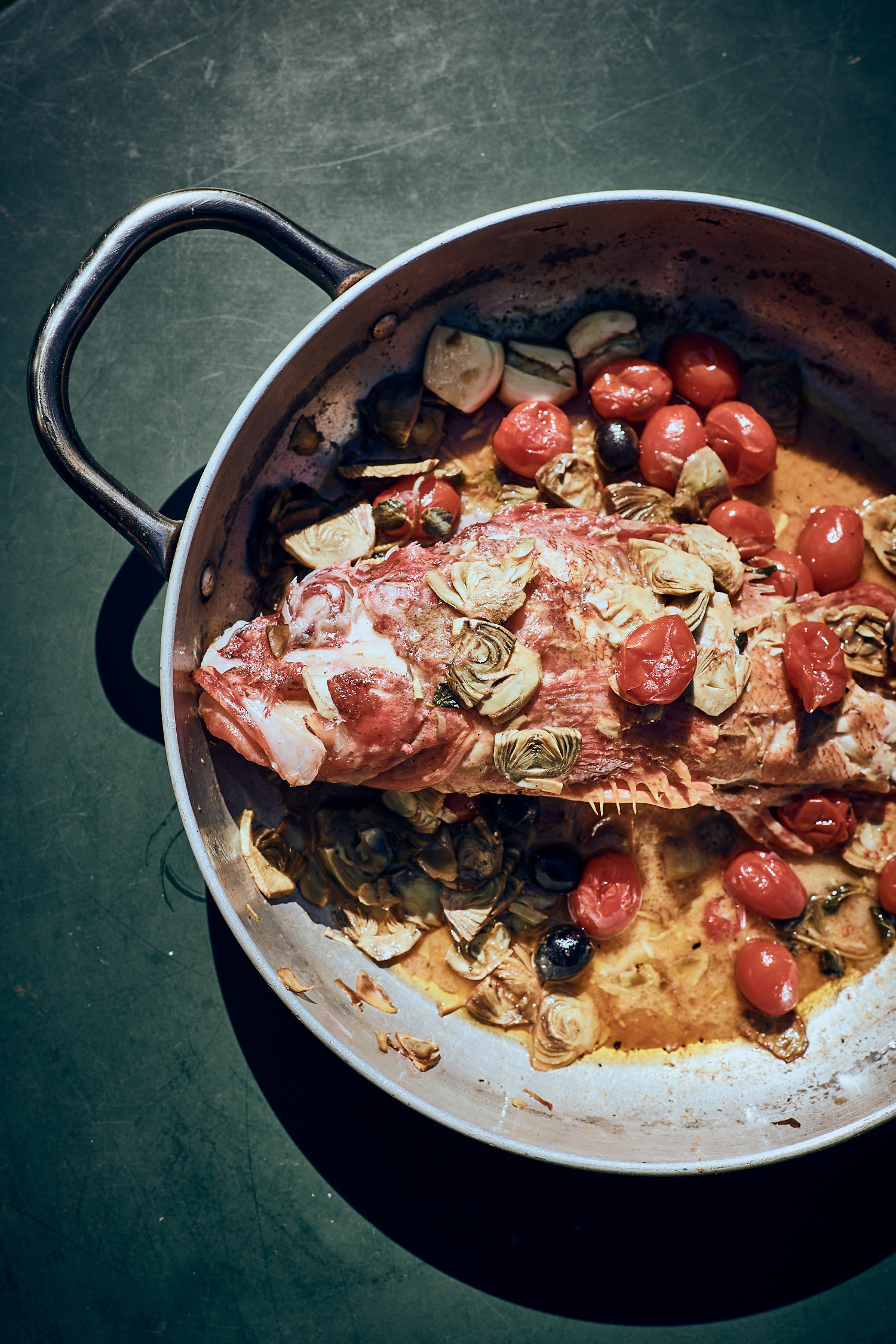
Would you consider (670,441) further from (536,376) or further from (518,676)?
(518,676)

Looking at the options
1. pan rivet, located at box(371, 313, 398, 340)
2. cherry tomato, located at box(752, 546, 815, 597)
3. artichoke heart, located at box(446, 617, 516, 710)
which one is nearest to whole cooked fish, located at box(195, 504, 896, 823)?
artichoke heart, located at box(446, 617, 516, 710)

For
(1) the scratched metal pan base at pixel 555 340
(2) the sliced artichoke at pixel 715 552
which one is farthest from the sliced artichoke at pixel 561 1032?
(2) the sliced artichoke at pixel 715 552

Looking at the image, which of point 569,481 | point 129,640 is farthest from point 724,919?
point 129,640

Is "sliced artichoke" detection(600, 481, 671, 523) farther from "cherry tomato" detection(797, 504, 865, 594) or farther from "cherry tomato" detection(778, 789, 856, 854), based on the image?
"cherry tomato" detection(778, 789, 856, 854)

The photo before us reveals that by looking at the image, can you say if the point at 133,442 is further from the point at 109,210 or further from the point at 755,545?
the point at 755,545

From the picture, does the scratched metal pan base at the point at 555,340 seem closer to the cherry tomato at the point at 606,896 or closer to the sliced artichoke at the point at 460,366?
the sliced artichoke at the point at 460,366

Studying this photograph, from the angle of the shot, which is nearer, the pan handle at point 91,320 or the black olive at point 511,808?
the pan handle at point 91,320

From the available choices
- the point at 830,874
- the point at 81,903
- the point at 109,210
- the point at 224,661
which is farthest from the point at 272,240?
the point at 830,874

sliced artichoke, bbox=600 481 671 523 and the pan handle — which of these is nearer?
the pan handle
